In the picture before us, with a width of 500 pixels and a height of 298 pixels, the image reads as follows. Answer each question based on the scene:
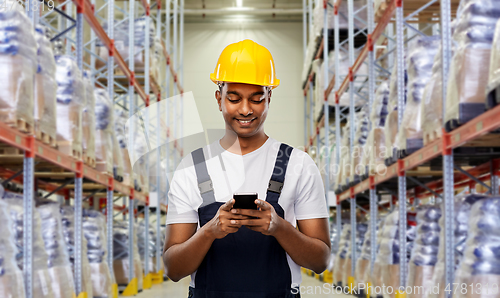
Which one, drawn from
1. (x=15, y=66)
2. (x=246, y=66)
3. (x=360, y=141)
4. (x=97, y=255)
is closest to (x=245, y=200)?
(x=246, y=66)

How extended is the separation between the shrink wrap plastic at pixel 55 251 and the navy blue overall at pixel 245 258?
170 inches

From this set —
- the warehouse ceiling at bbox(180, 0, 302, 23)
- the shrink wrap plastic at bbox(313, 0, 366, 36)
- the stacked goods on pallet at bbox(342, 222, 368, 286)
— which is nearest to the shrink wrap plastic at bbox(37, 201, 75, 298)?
the stacked goods on pallet at bbox(342, 222, 368, 286)

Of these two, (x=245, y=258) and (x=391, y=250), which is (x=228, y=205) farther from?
(x=391, y=250)

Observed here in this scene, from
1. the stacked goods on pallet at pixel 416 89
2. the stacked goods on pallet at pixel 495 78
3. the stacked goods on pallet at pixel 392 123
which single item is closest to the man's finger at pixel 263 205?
the stacked goods on pallet at pixel 495 78

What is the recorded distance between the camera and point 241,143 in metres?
1.83

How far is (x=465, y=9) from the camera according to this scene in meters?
4.27

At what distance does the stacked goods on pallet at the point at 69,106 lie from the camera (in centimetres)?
599

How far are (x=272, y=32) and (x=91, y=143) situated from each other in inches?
662

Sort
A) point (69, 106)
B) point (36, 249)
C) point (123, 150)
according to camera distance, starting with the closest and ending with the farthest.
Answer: point (36, 249) → point (69, 106) → point (123, 150)

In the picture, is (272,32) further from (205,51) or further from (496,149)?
(496,149)

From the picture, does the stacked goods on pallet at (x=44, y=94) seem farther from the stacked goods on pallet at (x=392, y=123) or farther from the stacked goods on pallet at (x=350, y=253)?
the stacked goods on pallet at (x=350, y=253)

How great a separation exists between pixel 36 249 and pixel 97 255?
8.70 feet

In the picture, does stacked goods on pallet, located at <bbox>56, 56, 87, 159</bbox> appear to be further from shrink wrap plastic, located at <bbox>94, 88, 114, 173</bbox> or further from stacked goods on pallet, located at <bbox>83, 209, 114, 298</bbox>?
stacked goods on pallet, located at <bbox>83, 209, 114, 298</bbox>

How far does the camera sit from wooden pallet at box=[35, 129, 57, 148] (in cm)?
501
